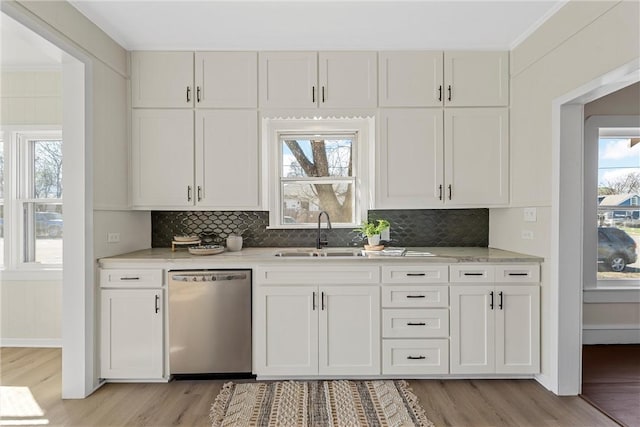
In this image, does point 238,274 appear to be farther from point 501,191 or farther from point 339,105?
point 501,191

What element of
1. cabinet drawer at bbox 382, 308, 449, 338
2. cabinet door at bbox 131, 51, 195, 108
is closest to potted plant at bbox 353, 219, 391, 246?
cabinet drawer at bbox 382, 308, 449, 338

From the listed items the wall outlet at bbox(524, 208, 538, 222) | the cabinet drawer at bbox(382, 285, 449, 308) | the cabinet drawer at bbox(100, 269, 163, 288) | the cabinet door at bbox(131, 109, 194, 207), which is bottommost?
the cabinet drawer at bbox(382, 285, 449, 308)

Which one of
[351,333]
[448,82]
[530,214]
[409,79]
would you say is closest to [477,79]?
[448,82]

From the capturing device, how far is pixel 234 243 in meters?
3.33

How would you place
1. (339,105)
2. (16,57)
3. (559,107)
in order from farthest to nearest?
(16,57) → (339,105) → (559,107)

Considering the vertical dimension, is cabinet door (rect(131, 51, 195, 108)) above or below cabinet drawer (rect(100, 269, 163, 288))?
above

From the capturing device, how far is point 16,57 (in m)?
3.46

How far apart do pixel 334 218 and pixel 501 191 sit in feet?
4.80

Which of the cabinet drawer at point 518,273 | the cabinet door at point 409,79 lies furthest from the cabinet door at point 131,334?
the cabinet drawer at point 518,273

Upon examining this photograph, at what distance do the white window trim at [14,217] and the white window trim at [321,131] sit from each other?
2049 mm

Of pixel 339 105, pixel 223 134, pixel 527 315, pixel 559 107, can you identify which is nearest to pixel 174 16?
pixel 223 134

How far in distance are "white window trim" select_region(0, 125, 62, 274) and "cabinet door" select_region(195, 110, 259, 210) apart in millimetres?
1581

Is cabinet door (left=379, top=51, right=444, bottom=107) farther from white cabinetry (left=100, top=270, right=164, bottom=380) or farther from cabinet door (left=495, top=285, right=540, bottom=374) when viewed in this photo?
white cabinetry (left=100, top=270, right=164, bottom=380)

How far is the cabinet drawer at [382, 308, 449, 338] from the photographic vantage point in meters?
2.87
